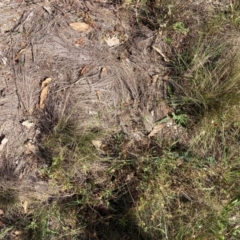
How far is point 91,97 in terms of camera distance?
2520 millimetres

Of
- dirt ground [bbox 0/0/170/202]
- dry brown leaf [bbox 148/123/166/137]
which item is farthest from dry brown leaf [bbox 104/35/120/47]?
dry brown leaf [bbox 148/123/166/137]

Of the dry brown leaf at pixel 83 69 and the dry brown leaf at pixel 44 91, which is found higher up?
the dry brown leaf at pixel 83 69

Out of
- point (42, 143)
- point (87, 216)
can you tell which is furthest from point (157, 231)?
point (42, 143)

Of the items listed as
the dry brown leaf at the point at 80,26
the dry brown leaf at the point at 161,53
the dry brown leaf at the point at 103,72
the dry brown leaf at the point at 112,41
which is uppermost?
the dry brown leaf at the point at 80,26

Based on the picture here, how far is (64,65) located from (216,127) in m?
1.14

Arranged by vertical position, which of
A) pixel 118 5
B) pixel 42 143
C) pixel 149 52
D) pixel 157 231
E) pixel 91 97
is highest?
pixel 118 5

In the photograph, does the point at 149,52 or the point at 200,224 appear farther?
the point at 149,52

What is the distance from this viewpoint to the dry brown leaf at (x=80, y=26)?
101 inches

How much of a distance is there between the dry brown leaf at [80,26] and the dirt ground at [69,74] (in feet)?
0.03

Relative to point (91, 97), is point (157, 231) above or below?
below

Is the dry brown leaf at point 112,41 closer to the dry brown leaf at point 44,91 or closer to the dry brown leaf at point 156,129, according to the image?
the dry brown leaf at point 44,91

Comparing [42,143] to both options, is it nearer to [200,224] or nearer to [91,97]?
[91,97]

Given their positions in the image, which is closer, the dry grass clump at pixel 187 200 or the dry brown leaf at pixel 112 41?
the dry grass clump at pixel 187 200

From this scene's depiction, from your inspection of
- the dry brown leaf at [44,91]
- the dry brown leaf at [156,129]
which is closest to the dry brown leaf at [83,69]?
the dry brown leaf at [44,91]
